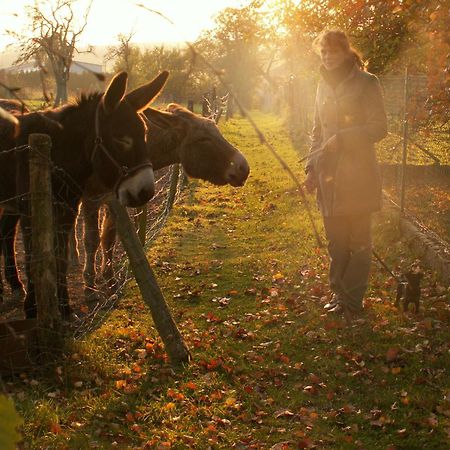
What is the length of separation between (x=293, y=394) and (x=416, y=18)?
619 centimetres

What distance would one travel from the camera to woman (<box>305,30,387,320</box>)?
5.60 metres

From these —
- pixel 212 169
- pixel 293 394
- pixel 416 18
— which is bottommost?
pixel 293 394

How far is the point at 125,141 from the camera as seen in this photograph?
15.8ft

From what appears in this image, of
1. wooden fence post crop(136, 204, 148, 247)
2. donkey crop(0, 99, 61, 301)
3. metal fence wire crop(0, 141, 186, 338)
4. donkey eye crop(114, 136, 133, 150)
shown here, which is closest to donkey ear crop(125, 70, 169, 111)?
donkey eye crop(114, 136, 133, 150)

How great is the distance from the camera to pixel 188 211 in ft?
39.0

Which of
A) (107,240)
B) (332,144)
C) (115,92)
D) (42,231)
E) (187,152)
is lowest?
(107,240)

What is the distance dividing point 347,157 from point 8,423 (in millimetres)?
5236

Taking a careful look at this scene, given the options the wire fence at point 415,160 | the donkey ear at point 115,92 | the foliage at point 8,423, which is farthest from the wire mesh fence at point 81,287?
the wire fence at point 415,160

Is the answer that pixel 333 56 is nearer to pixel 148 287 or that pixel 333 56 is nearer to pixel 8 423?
pixel 148 287

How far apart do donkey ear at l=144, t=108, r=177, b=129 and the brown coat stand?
5.48 feet

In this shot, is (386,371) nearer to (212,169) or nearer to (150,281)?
(150,281)

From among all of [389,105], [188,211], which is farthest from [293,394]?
[389,105]

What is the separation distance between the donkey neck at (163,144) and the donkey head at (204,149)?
0.04m

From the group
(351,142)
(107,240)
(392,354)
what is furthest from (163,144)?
(392,354)
